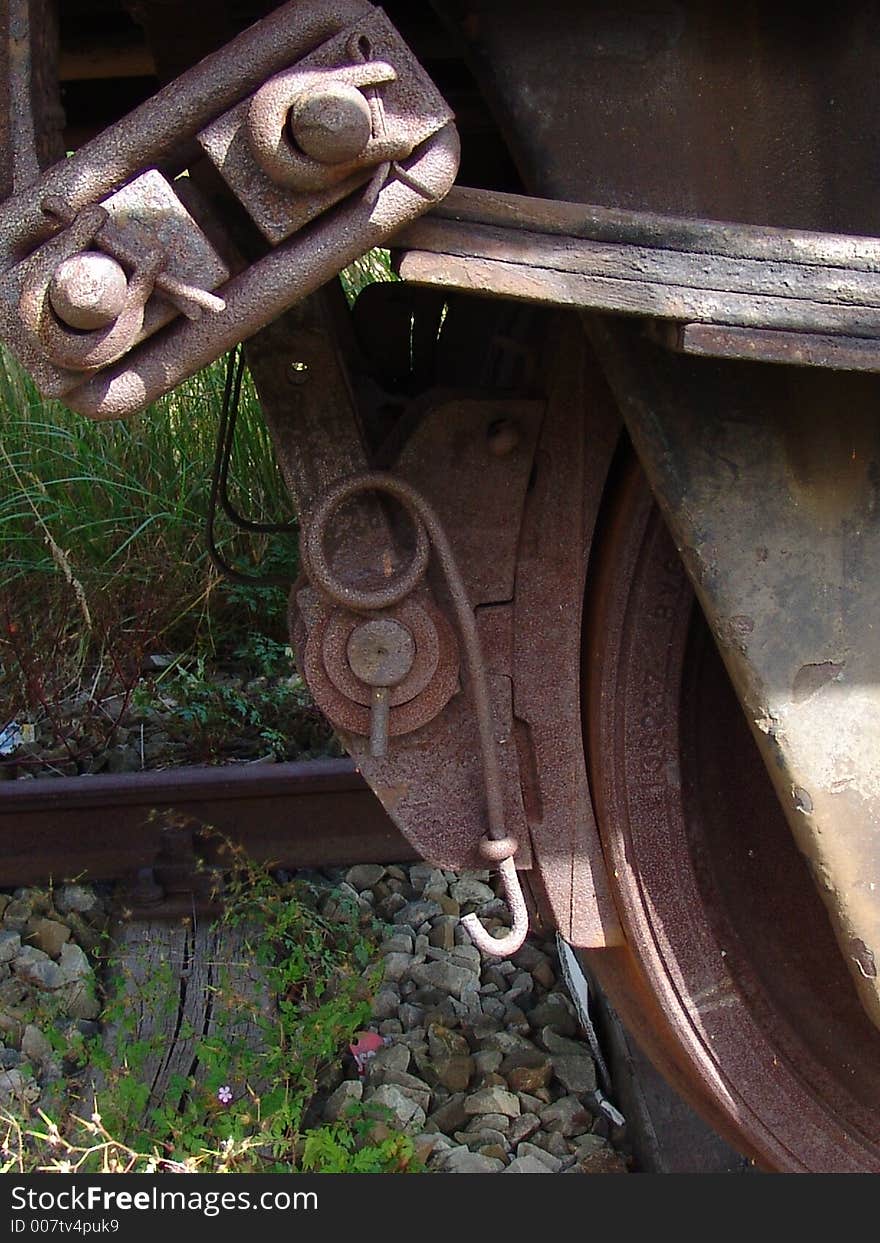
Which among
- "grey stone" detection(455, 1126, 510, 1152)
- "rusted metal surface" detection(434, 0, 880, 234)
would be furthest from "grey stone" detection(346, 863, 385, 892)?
"rusted metal surface" detection(434, 0, 880, 234)

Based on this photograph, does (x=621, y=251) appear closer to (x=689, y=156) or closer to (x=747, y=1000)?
(x=689, y=156)

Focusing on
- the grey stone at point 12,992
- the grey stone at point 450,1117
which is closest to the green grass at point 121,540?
the grey stone at point 12,992

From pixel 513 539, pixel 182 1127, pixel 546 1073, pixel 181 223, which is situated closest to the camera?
pixel 181 223

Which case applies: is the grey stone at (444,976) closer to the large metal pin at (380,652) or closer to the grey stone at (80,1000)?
the grey stone at (80,1000)

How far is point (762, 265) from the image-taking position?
110 centimetres

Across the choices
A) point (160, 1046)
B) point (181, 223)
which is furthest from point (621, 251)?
point (160, 1046)

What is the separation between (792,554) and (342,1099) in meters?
1.46

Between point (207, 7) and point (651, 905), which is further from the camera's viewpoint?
point (651, 905)

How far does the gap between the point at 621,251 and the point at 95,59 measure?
3.79ft

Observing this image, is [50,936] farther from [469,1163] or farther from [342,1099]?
[469,1163]

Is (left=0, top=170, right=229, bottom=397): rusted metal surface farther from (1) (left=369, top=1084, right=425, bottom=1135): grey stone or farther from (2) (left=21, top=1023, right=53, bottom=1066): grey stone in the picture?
(2) (left=21, top=1023, right=53, bottom=1066): grey stone

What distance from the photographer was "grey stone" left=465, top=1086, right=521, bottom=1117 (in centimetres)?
226

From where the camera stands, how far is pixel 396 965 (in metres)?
2.63

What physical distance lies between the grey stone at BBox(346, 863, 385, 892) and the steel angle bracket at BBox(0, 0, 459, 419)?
1979 millimetres
